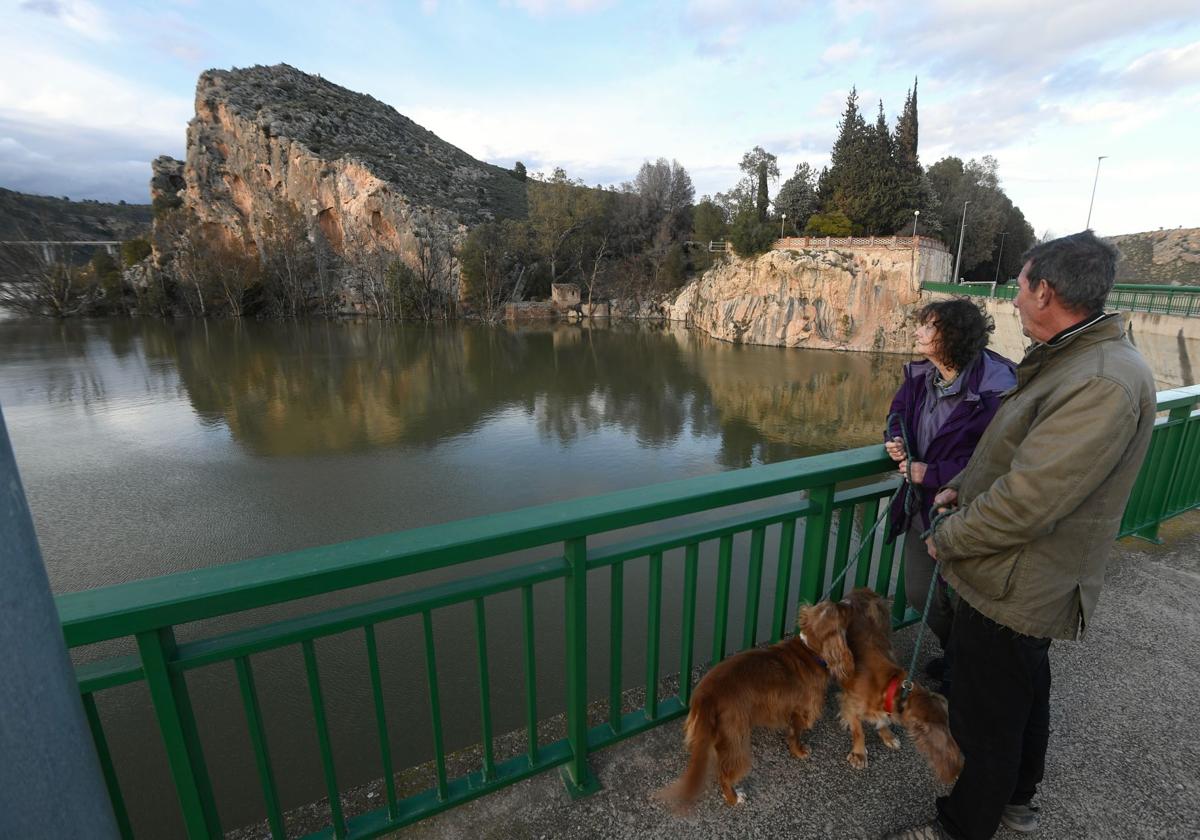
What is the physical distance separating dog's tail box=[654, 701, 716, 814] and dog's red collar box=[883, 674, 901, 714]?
0.67m

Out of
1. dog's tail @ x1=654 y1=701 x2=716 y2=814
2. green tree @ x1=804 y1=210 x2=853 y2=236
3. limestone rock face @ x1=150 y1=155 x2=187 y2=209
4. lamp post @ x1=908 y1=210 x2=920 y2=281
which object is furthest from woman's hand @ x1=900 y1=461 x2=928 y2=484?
limestone rock face @ x1=150 y1=155 x2=187 y2=209

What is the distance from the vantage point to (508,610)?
6.61 meters

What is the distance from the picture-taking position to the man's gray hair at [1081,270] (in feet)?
4.87

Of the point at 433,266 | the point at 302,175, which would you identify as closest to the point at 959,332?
the point at 433,266

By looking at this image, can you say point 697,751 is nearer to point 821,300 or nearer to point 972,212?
point 821,300

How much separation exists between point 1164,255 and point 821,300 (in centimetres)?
2831

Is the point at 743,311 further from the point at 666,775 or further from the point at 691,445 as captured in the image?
the point at 666,775

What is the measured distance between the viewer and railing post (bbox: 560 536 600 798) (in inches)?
72.6

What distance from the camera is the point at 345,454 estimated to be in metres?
12.6

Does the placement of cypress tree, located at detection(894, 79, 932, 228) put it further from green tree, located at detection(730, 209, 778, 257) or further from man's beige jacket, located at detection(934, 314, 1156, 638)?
man's beige jacket, located at detection(934, 314, 1156, 638)

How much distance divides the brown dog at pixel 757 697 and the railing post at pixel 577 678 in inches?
11.3

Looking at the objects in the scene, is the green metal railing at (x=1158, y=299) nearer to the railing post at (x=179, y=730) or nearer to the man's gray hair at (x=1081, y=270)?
the man's gray hair at (x=1081, y=270)

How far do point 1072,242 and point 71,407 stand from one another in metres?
22.3

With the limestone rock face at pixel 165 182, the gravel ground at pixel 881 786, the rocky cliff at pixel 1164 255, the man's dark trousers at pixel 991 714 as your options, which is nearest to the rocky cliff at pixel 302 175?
the limestone rock face at pixel 165 182
